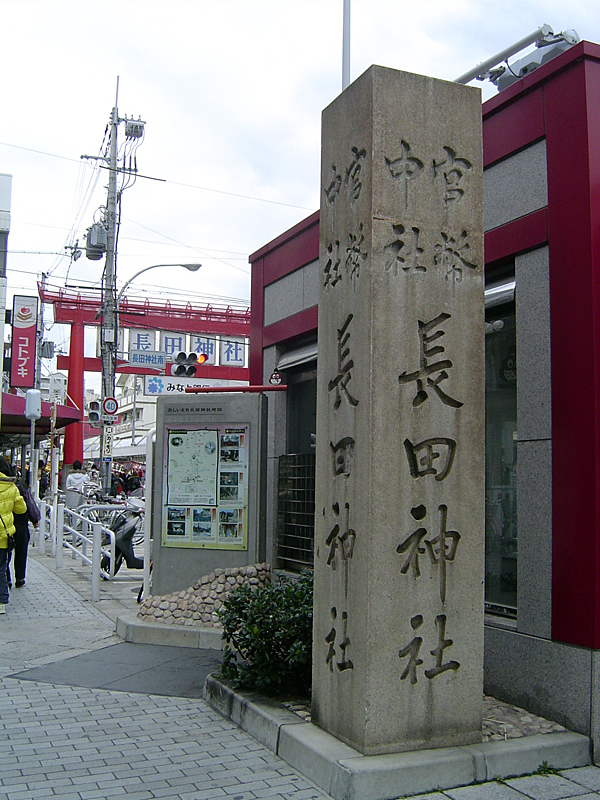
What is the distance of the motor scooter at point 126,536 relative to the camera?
497 inches

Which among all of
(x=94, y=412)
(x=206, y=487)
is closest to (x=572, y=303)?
(x=206, y=487)

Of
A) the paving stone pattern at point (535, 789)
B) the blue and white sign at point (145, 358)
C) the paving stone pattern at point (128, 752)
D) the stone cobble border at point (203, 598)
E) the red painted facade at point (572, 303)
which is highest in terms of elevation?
the blue and white sign at point (145, 358)

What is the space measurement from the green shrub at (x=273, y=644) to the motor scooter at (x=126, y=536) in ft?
23.4

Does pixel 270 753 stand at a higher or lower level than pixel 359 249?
lower

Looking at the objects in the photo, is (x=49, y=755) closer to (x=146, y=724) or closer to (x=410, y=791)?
(x=146, y=724)

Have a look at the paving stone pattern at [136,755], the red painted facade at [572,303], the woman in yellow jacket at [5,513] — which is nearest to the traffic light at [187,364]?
the woman in yellow jacket at [5,513]

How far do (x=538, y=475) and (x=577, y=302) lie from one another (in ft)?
3.90

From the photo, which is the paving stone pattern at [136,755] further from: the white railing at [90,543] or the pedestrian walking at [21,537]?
the pedestrian walking at [21,537]

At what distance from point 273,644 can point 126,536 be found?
750 centimetres

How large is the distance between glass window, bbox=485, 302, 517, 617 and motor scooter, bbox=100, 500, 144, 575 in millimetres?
7556

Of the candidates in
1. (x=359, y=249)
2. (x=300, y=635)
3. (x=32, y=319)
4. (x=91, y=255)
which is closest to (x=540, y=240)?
(x=359, y=249)

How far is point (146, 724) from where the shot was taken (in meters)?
5.56

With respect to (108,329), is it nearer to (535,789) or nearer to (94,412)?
(94,412)

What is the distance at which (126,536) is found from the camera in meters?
12.6
